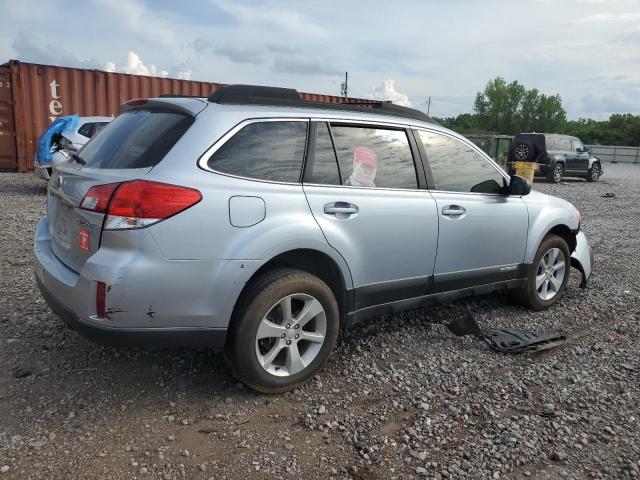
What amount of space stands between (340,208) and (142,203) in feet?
3.80

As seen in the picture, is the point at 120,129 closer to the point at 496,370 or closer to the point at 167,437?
the point at 167,437

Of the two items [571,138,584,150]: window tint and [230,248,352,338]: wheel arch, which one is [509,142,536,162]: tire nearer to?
[571,138,584,150]: window tint

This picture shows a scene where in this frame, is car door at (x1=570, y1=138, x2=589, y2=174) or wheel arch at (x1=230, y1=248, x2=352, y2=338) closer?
wheel arch at (x1=230, y1=248, x2=352, y2=338)

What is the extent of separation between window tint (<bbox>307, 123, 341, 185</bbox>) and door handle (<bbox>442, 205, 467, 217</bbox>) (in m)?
0.93

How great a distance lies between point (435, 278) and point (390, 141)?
1.03 m

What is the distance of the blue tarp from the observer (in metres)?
9.98

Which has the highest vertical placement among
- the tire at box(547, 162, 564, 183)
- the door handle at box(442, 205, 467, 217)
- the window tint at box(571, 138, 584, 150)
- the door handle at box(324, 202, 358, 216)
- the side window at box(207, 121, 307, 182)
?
the window tint at box(571, 138, 584, 150)

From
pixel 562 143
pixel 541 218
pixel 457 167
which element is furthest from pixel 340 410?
pixel 562 143

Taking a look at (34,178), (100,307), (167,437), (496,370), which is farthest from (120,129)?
(34,178)

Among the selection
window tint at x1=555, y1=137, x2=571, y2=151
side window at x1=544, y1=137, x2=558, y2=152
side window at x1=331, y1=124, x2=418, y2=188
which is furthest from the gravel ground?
window tint at x1=555, y1=137, x2=571, y2=151

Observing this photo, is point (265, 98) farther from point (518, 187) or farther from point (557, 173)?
Result: point (557, 173)

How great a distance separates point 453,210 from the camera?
3.82 metres

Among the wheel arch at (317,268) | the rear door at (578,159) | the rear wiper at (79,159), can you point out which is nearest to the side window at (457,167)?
the wheel arch at (317,268)

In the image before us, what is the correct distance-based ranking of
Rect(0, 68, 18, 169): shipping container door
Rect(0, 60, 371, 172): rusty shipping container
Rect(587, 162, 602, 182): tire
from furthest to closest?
Rect(587, 162, 602, 182): tire
Rect(0, 60, 371, 172): rusty shipping container
Rect(0, 68, 18, 169): shipping container door
